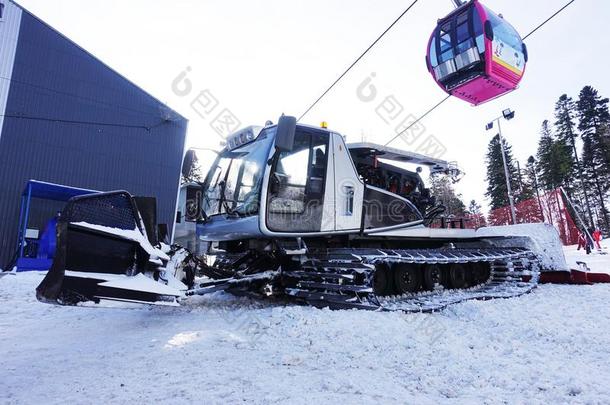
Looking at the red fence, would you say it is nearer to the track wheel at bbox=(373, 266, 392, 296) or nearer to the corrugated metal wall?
the track wheel at bbox=(373, 266, 392, 296)

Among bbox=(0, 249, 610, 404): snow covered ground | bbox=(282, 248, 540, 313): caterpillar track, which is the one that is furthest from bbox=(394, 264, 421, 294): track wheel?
bbox=(0, 249, 610, 404): snow covered ground

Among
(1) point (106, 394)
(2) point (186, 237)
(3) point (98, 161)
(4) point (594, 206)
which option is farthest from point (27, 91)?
(4) point (594, 206)

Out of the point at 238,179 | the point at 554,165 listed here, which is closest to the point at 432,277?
the point at 238,179

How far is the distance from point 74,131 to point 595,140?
48.8m

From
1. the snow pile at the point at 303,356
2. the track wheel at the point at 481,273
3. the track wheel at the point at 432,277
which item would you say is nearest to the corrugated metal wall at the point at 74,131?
the snow pile at the point at 303,356

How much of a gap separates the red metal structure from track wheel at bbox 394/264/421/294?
5.25 m

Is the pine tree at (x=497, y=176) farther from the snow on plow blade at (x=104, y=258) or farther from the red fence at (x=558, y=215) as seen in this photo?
the snow on plow blade at (x=104, y=258)

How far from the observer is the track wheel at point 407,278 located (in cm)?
593

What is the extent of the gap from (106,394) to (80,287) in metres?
A: 1.29

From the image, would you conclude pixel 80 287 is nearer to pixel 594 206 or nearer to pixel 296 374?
pixel 296 374

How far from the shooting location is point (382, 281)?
5828mm

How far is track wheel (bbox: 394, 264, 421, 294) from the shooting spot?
19.5ft

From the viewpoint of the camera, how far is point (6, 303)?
5.43m

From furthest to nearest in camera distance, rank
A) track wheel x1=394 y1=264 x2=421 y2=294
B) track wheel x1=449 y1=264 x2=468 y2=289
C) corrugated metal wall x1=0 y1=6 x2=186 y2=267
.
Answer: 1. corrugated metal wall x1=0 y1=6 x2=186 y2=267
2. track wheel x1=449 y1=264 x2=468 y2=289
3. track wheel x1=394 y1=264 x2=421 y2=294
